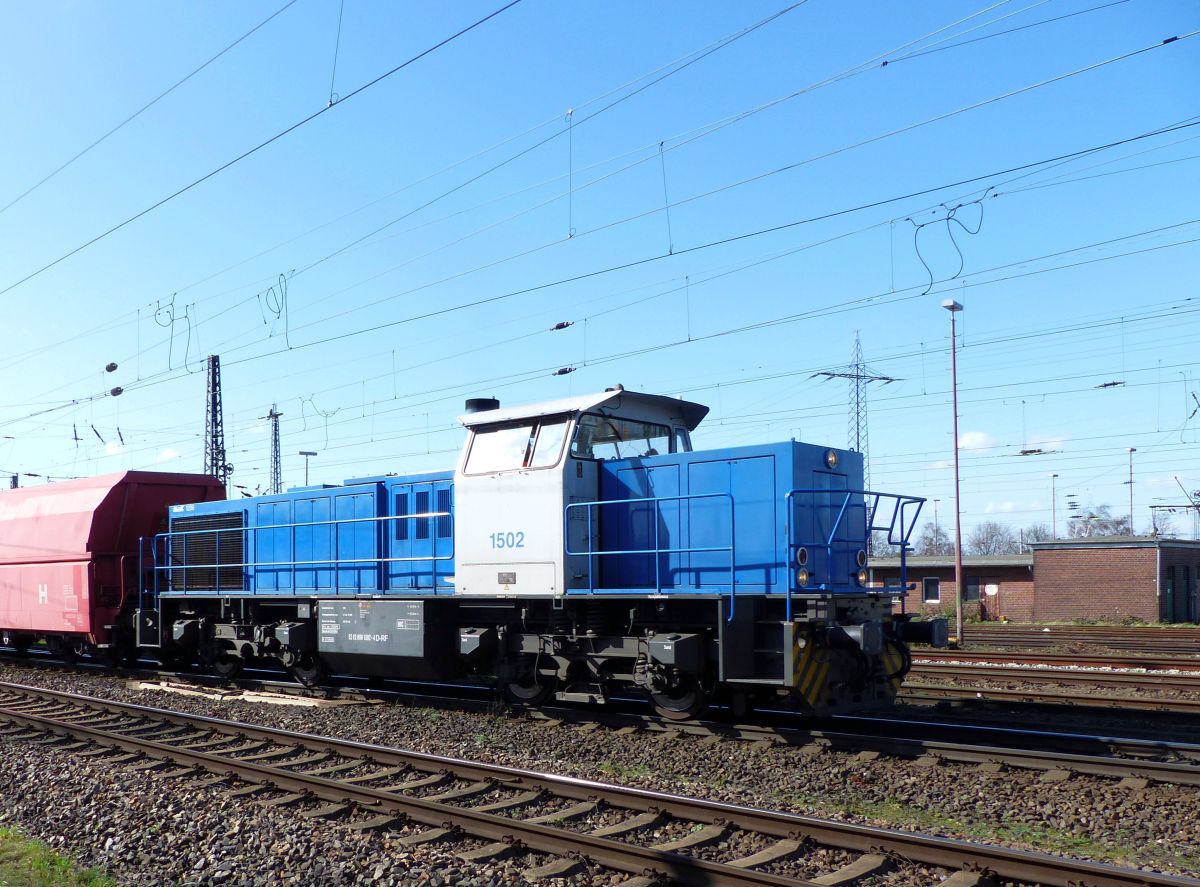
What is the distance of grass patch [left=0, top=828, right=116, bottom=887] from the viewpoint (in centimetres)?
583

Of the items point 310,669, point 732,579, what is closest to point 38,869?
point 732,579

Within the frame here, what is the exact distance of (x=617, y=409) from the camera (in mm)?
10953

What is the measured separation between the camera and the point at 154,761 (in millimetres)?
8992

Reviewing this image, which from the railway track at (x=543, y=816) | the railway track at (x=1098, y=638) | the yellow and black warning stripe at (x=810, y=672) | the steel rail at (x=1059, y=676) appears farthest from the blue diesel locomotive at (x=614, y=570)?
the railway track at (x=1098, y=638)

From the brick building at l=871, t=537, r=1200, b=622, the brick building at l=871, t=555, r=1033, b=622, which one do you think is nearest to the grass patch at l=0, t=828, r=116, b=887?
the brick building at l=871, t=537, r=1200, b=622

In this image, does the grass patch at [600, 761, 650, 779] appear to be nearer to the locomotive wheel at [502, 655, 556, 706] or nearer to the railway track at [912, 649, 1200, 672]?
the locomotive wheel at [502, 655, 556, 706]

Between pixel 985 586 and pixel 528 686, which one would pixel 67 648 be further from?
pixel 985 586

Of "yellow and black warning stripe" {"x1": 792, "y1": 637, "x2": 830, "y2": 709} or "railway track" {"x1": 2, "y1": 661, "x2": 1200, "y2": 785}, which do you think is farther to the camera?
"yellow and black warning stripe" {"x1": 792, "y1": 637, "x2": 830, "y2": 709}

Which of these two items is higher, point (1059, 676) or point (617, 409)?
point (617, 409)

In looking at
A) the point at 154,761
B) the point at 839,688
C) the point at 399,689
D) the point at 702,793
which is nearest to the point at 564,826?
the point at 702,793

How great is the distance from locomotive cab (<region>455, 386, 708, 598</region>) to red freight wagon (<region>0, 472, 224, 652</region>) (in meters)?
8.41

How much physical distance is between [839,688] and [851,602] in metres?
0.84

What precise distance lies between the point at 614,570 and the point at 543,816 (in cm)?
414

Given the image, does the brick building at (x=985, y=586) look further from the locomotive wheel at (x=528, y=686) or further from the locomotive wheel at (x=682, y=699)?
the locomotive wheel at (x=682, y=699)
